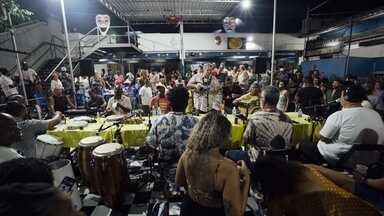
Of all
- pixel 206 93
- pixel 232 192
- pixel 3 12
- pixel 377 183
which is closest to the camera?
pixel 232 192

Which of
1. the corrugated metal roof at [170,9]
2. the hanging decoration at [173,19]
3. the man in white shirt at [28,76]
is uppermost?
the corrugated metal roof at [170,9]

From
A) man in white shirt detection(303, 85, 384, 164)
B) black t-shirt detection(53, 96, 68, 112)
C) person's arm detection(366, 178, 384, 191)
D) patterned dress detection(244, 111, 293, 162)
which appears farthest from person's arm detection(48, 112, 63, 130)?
black t-shirt detection(53, 96, 68, 112)

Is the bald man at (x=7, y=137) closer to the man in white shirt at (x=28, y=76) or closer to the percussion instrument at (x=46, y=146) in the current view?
the percussion instrument at (x=46, y=146)

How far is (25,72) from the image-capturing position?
8.82 meters

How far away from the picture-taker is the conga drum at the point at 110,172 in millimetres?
2814

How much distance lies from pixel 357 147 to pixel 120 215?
2.76m

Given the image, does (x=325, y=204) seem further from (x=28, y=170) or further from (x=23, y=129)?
(x=23, y=129)

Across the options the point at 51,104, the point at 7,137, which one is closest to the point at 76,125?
the point at 7,137

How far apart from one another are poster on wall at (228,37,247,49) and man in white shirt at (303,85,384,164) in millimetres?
14287

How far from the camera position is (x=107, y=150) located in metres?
2.84

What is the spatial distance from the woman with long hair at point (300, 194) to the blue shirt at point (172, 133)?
1.23m

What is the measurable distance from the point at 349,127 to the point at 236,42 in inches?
577

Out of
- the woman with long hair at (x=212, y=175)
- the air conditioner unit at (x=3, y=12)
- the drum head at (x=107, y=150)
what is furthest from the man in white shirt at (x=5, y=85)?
the woman with long hair at (x=212, y=175)

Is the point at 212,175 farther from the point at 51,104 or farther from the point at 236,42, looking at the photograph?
the point at 236,42
